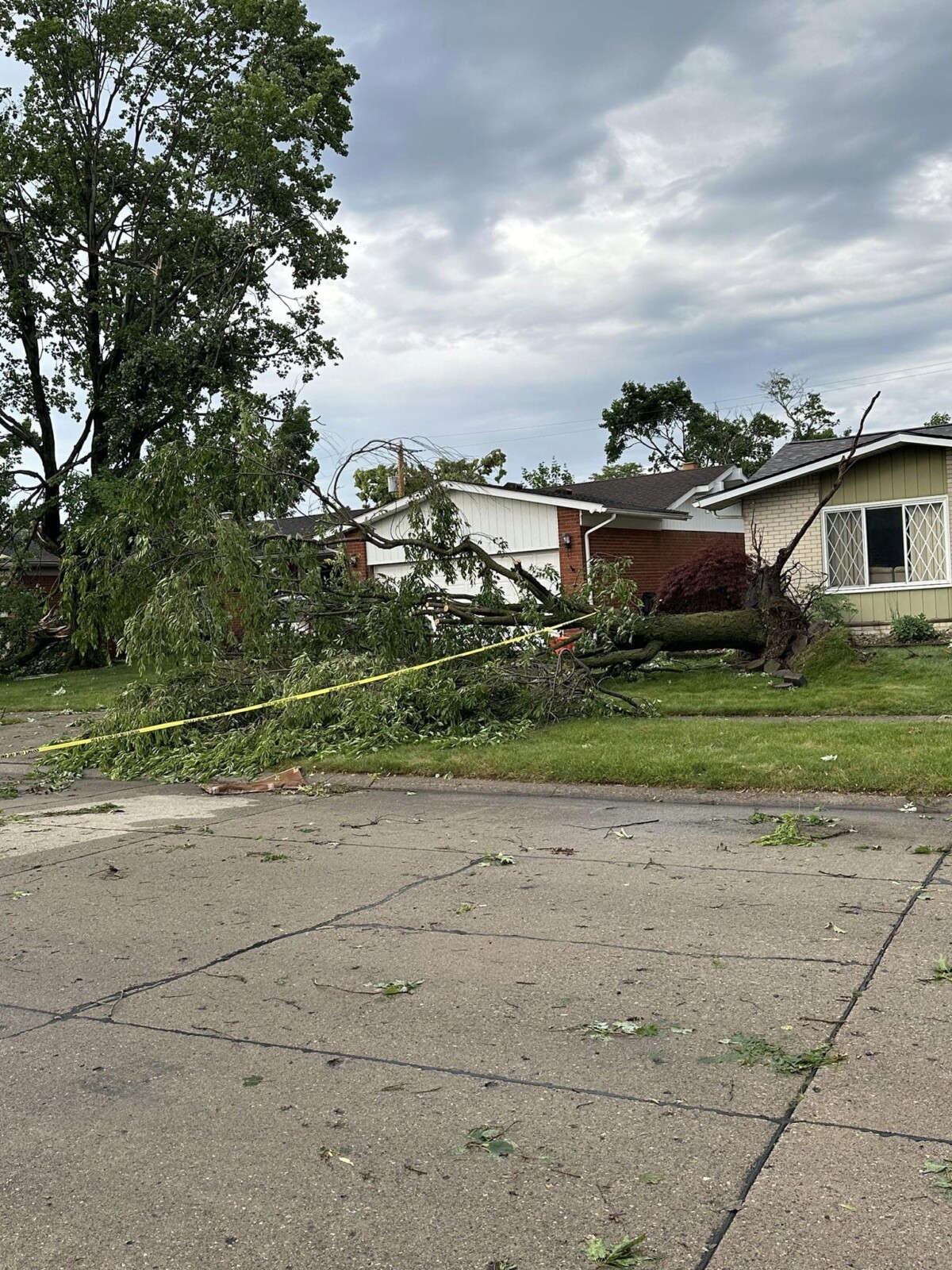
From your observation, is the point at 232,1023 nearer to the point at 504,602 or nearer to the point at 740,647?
the point at 504,602

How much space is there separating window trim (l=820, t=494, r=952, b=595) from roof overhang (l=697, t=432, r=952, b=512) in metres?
0.80

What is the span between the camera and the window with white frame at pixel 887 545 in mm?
19734

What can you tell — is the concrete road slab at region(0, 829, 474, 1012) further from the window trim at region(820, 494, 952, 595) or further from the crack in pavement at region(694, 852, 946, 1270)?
the window trim at region(820, 494, 952, 595)

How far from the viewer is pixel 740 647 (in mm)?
16766

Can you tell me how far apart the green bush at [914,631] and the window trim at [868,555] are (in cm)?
68

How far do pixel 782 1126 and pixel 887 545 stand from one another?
18.2 metres

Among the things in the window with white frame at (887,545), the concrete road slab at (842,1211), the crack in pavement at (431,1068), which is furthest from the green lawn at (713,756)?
the window with white frame at (887,545)

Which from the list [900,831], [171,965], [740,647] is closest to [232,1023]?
[171,965]

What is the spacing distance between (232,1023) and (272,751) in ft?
24.3

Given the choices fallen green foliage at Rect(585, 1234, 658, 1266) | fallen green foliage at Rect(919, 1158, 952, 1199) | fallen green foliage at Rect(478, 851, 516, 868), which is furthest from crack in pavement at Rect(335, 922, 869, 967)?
fallen green foliage at Rect(585, 1234, 658, 1266)

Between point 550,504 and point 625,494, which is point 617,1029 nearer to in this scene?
point 550,504

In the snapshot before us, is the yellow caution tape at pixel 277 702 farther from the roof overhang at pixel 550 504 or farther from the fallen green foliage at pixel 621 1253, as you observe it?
the roof overhang at pixel 550 504

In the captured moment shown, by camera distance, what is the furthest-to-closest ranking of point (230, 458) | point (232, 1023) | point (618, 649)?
1. point (618, 649)
2. point (230, 458)
3. point (232, 1023)

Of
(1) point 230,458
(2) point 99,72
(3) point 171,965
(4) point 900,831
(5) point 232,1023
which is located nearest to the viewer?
(5) point 232,1023
